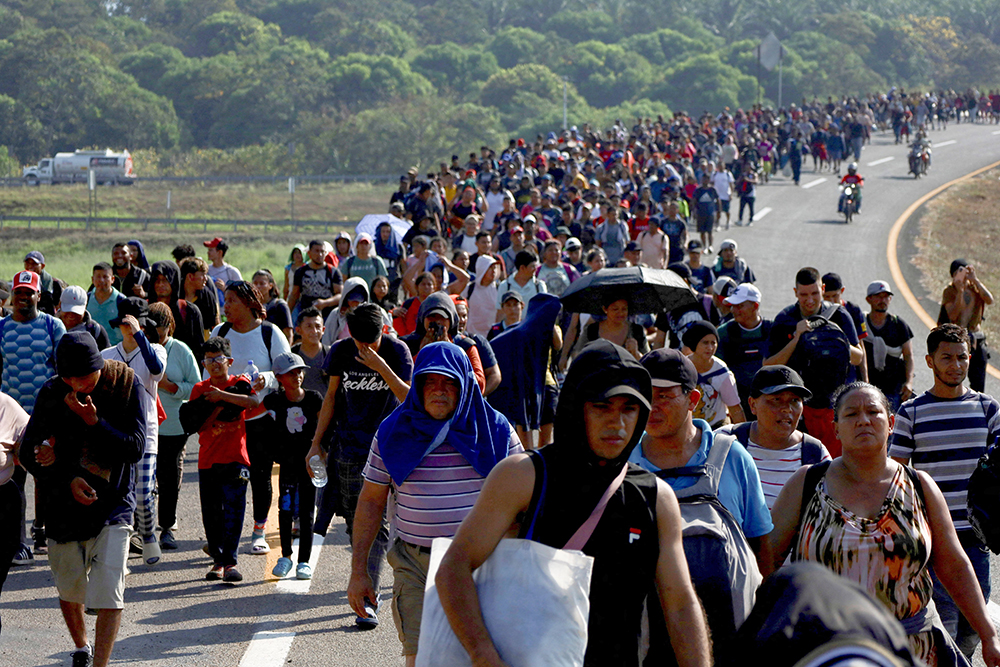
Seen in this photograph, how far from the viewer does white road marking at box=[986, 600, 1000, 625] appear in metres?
6.77

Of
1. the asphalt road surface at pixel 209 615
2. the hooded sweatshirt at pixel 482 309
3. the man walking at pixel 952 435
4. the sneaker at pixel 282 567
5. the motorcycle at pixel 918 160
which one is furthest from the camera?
the motorcycle at pixel 918 160

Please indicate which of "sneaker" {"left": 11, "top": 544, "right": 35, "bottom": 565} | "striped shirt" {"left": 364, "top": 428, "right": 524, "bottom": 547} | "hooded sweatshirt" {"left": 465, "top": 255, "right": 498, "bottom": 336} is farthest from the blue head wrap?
"hooded sweatshirt" {"left": 465, "top": 255, "right": 498, "bottom": 336}

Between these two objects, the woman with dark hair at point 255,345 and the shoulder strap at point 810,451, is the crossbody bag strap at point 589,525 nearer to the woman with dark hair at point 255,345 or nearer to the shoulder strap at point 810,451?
the shoulder strap at point 810,451

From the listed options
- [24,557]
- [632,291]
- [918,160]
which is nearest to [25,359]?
[24,557]

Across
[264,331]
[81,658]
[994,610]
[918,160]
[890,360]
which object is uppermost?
[918,160]

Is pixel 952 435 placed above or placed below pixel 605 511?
below

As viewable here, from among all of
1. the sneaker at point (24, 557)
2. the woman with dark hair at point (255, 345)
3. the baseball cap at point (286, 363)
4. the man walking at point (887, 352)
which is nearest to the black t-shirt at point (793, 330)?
the man walking at point (887, 352)

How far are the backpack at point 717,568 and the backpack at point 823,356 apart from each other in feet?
13.8

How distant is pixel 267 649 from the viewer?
655cm

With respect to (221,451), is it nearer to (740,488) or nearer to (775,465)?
(775,465)

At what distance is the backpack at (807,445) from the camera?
5617 millimetres

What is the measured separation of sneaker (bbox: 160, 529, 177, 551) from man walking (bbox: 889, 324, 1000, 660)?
16.7 ft

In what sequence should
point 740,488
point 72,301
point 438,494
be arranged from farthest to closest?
point 72,301
point 438,494
point 740,488

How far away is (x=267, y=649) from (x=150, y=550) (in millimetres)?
1683
